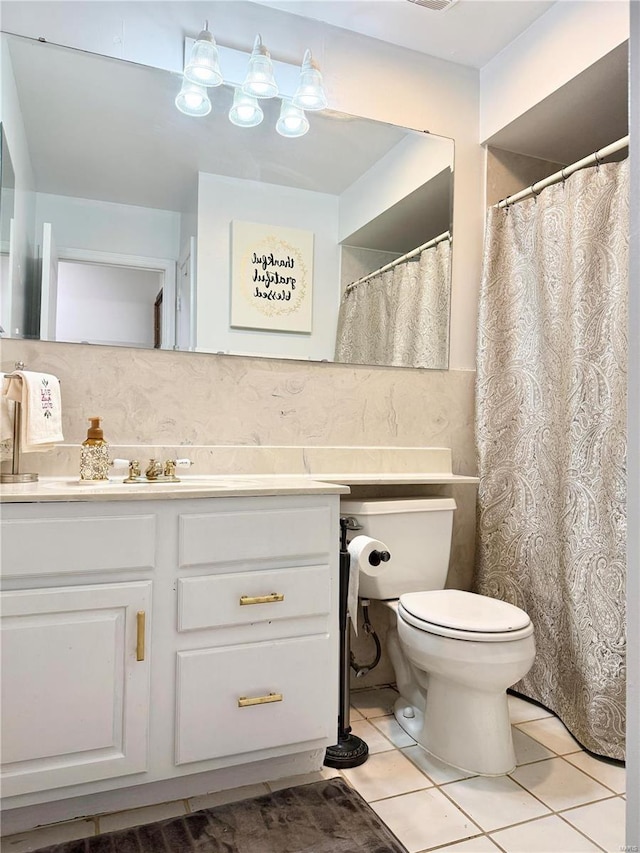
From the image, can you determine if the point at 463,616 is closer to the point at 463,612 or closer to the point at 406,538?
the point at 463,612

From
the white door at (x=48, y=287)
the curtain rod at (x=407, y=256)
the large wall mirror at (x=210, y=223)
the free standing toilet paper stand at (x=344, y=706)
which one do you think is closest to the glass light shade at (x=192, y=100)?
the large wall mirror at (x=210, y=223)

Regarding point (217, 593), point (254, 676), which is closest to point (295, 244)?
point (217, 593)

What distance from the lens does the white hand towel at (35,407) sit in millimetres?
1607

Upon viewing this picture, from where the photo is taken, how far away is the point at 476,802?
159cm

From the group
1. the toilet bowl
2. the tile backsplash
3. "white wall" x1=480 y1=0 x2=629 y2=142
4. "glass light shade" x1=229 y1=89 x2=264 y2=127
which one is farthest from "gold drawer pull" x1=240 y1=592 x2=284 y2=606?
"white wall" x1=480 y1=0 x2=629 y2=142

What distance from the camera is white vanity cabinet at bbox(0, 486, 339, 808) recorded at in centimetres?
138

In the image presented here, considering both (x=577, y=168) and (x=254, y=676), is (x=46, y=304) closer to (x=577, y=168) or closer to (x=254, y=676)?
(x=254, y=676)

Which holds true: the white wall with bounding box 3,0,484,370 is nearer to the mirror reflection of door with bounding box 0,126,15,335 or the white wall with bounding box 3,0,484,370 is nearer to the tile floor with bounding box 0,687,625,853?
the mirror reflection of door with bounding box 0,126,15,335

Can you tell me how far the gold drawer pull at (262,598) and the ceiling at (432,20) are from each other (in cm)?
202

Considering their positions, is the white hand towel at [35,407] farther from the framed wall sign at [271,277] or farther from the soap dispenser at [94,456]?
the framed wall sign at [271,277]

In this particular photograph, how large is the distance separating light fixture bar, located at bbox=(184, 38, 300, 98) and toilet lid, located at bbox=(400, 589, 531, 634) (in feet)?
5.97

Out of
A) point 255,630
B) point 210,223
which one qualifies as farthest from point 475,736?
point 210,223

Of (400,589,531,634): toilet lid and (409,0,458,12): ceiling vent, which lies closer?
(400,589,531,634): toilet lid

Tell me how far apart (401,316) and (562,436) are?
0.75m
